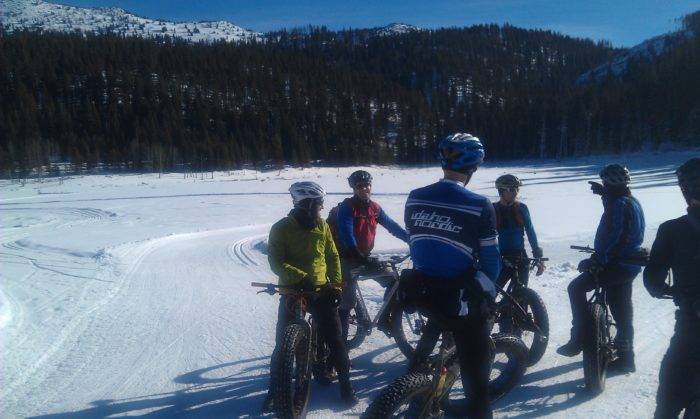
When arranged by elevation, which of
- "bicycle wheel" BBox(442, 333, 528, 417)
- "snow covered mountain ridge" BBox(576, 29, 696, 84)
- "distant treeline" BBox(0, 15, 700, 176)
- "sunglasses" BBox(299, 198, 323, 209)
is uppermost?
"snow covered mountain ridge" BBox(576, 29, 696, 84)

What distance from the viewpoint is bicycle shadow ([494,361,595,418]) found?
4.21m

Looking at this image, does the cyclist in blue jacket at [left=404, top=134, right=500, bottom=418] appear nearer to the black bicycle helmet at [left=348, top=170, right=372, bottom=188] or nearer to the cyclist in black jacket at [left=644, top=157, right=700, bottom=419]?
the cyclist in black jacket at [left=644, top=157, right=700, bottom=419]

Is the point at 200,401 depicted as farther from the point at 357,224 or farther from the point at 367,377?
→ the point at 357,224

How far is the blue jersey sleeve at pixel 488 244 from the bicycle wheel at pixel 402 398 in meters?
0.80

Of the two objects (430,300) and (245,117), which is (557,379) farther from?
(245,117)

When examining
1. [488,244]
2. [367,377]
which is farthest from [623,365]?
[488,244]

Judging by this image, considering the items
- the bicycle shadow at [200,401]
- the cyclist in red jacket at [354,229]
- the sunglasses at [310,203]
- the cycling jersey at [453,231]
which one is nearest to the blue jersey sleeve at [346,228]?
the cyclist in red jacket at [354,229]

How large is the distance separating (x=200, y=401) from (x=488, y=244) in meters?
3.21

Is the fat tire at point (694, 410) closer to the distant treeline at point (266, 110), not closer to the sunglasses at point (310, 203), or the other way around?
the sunglasses at point (310, 203)

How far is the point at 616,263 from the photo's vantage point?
4.58 meters

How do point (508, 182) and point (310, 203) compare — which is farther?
point (508, 182)

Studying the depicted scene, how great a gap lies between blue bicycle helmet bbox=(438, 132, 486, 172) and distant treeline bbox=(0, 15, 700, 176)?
69.1m

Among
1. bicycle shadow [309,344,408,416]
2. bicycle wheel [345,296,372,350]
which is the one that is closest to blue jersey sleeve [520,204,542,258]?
bicycle shadow [309,344,408,416]

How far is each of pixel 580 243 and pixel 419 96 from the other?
4256 inches
